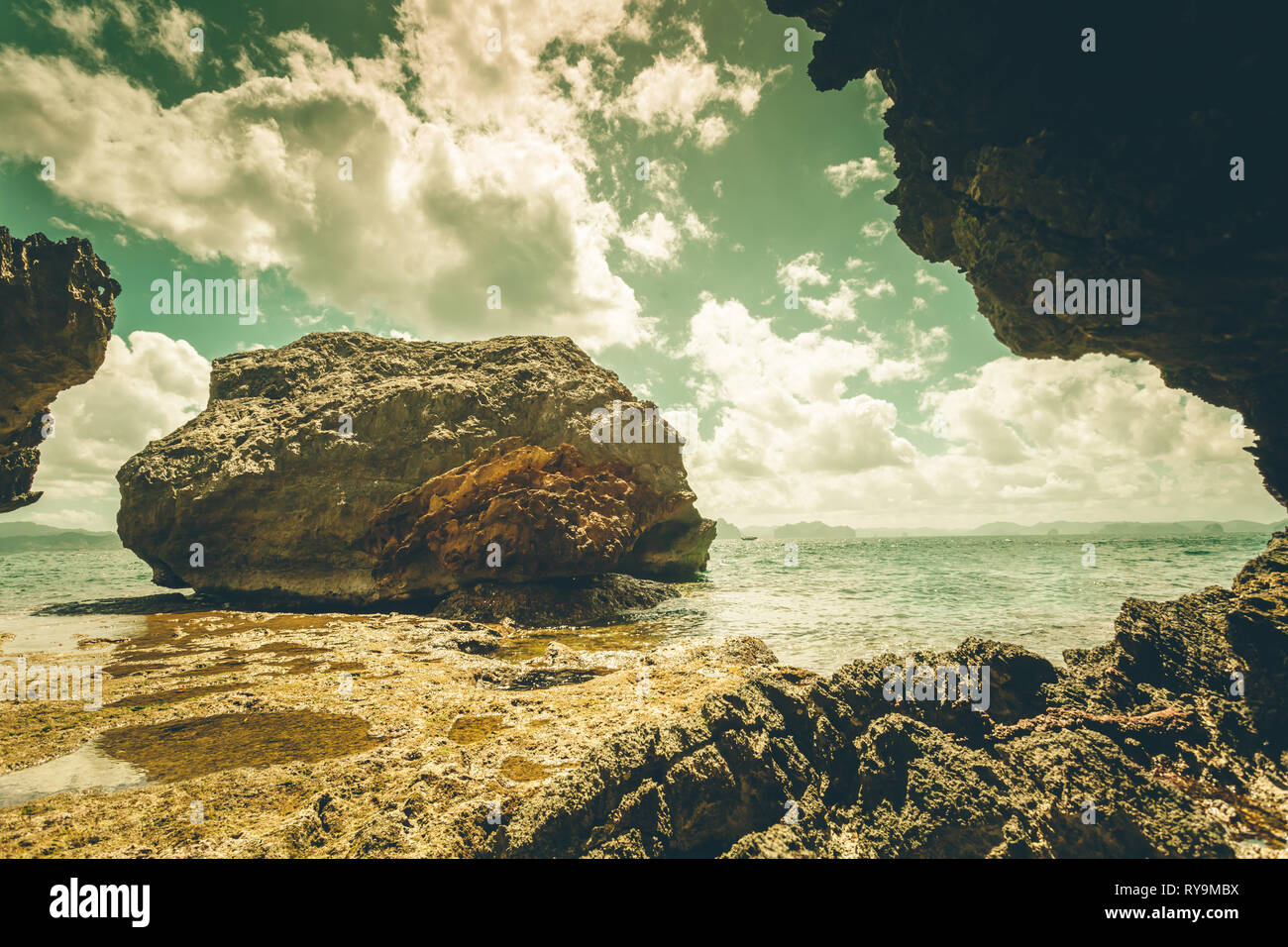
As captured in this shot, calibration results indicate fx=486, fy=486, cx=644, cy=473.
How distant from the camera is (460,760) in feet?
20.5

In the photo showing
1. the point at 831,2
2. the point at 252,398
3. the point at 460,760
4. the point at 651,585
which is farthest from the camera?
the point at 252,398

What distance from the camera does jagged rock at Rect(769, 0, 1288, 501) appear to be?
8820mm

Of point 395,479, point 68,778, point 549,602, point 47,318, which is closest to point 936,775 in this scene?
point 68,778

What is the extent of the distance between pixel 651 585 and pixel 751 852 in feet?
87.7

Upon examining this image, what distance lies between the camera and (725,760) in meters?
5.30

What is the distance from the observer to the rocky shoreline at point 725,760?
186 inches

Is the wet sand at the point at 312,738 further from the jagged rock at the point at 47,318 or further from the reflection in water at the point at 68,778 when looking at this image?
the jagged rock at the point at 47,318

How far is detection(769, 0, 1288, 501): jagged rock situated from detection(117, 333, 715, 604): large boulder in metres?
19.9

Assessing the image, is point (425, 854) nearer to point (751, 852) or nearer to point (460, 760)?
point (460, 760)

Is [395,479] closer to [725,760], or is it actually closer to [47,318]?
[47,318]

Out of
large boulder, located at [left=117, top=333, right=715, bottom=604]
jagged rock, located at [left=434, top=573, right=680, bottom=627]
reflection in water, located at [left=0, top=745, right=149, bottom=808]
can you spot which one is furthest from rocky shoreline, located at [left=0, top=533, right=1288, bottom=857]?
large boulder, located at [left=117, top=333, right=715, bottom=604]

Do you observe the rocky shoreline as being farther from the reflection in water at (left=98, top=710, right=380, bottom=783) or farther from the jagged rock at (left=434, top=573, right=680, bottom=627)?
the jagged rock at (left=434, top=573, right=680, bottom=627)

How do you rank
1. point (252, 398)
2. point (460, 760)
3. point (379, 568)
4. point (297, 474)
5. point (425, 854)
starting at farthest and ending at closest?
point (252, 398)
point (297, 474)
point (379, 568)
point (460, 760)
point (425, 854)
